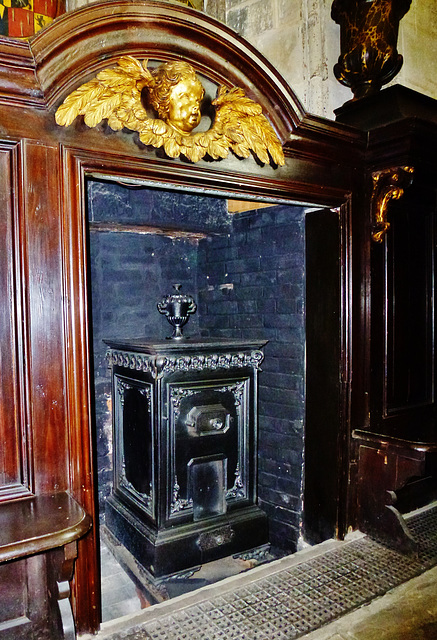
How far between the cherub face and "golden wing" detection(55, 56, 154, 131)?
0.10 m

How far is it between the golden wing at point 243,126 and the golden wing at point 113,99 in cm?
34

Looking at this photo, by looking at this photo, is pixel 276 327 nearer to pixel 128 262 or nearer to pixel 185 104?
pixel 128 262

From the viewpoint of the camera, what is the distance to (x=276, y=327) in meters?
2.84

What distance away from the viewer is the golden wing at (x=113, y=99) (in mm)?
1618

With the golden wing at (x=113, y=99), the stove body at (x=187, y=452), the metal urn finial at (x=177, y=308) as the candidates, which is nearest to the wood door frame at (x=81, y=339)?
the golden wing at (x=113, y=99)

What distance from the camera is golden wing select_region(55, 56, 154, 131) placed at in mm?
1618

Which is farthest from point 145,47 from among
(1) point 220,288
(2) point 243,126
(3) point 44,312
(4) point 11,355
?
(1) point 220,288

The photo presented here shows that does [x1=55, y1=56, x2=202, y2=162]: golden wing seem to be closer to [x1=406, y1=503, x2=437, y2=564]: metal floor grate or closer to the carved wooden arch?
the carved wooden arch

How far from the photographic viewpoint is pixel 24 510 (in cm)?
151

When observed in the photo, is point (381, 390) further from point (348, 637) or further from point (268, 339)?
point (348, 637)

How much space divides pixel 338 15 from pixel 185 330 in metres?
2.19

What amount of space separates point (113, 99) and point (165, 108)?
0.19m

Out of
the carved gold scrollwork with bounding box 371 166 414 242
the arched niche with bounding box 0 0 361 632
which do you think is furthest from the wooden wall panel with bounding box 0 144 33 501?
the carved gold scrollwork with bounding box 371 166 414 242

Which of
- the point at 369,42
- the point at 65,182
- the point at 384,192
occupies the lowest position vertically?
the point at 65,182
